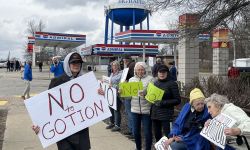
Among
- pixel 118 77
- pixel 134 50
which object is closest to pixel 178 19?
pixel 118 77

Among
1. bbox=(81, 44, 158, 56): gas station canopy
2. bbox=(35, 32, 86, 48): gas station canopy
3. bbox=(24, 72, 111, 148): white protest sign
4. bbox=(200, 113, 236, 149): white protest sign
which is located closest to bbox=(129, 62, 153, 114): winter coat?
bbox=(24, 72, 111, 148): white protest sign

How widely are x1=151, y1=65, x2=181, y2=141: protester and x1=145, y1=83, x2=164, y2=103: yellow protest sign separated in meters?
Result: 0.06

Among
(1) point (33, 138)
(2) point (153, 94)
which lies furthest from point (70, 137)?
(1) point (33, 138)

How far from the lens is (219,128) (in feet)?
15.5

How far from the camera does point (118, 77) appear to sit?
33.0 ft

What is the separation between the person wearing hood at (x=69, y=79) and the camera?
5301 mm

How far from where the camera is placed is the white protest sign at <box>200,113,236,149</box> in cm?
451

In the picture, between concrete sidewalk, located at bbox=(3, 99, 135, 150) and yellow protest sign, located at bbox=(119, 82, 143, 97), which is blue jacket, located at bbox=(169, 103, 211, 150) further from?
concrete sidewalk, located at bbox=(3, 99, 135, 150)

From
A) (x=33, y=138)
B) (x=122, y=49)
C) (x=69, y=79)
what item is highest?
(x=122, y=49)

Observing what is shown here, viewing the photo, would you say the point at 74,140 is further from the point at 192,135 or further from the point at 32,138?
the point at 32,138

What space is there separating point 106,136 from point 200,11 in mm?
4840

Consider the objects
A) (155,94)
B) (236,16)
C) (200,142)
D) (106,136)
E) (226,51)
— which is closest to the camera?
(200,142)

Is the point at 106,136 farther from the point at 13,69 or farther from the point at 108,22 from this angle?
the point at 108,22

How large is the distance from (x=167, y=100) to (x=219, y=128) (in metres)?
2.45
